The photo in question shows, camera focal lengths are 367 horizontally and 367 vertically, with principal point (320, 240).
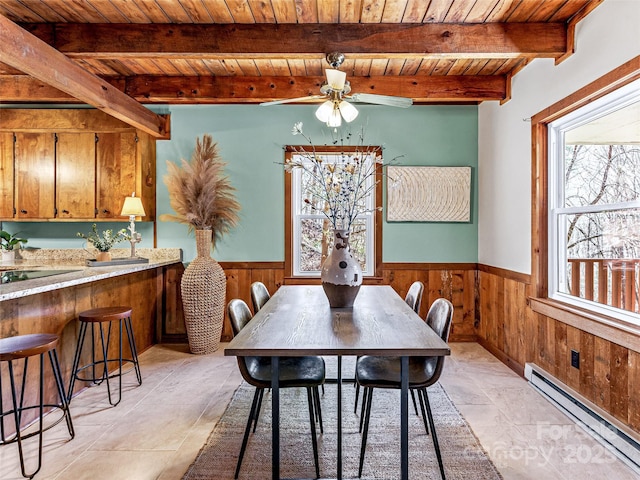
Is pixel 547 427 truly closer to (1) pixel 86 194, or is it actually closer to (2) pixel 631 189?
(2) pixel 631 189

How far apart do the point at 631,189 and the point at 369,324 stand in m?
1.85

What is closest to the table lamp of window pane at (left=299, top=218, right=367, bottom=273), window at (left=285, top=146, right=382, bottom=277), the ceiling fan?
window at (left=285, top=146, right=382, bottom=277)

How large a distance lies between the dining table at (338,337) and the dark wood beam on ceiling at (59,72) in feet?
7.11

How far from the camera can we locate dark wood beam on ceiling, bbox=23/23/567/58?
2662 millimetres

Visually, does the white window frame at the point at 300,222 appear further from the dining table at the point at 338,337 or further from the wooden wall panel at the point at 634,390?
the wooden wall panel at the point at 634,390

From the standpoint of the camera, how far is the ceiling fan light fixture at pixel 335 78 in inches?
83.5

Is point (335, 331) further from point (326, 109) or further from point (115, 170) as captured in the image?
point (115, 170)

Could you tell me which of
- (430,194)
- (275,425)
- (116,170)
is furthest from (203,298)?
(430,194)

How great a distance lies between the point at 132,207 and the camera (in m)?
3.65

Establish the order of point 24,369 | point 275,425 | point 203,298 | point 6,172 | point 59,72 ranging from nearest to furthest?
1. point 275,425
2. point 24,369
3. point 59,72
4. point 203,298
5. point 6,172

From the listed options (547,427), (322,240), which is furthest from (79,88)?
(547,427)

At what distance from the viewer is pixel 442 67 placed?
11.2 feet

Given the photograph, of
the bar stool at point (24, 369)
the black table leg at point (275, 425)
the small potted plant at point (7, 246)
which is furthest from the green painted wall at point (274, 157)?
the black table leg at point (275, 425)

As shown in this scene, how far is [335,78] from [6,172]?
3843 millimetres
